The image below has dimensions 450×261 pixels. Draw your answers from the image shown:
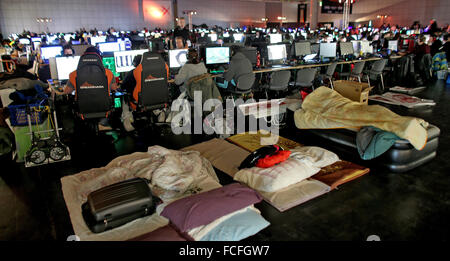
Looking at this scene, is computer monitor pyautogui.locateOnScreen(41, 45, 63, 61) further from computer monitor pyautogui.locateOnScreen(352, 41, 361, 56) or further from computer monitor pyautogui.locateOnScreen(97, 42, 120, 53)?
computer monitor pyautogui.locateOnScreen(352, 41, 361, 56)

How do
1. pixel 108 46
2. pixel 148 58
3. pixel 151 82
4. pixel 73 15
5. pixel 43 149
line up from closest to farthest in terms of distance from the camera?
pixel 43 149 < pixel 148 58 < pixel 151 82 < pixel 108 46 < pixel 73 15

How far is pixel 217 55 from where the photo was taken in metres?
6.44

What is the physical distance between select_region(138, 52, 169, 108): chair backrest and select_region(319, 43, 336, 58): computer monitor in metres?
5.09

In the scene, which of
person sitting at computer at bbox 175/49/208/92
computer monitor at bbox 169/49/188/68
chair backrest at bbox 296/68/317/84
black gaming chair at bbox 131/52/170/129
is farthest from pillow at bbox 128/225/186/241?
chair backrest at bbox 296/68/317/84

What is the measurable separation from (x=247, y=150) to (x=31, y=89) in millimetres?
2913

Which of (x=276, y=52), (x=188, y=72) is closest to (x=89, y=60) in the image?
(x=188, y=72)

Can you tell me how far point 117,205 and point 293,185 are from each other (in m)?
1.60

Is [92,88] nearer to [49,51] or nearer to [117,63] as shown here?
[117,63]

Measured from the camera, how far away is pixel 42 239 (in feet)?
7.95

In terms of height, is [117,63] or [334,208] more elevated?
[117,63]

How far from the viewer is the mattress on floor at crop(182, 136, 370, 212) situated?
285 centimetres

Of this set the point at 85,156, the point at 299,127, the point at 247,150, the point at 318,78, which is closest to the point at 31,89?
the point at 85,156

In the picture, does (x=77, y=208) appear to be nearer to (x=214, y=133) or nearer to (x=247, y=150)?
(x=247, y=150)
